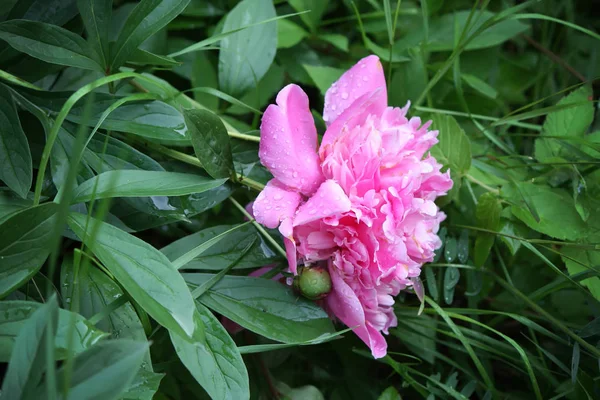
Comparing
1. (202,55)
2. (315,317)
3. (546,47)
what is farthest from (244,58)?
(546,47)

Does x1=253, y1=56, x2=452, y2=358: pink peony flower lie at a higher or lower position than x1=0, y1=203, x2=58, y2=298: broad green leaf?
lower

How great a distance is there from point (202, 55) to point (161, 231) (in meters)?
0.26

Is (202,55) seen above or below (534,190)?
above

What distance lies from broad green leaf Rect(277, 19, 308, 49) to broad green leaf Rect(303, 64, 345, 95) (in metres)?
0.07

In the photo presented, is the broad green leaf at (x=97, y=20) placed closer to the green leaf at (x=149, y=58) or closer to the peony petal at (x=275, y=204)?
the green leaf at (x=149, y=58)

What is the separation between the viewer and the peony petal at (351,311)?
0.53 meters

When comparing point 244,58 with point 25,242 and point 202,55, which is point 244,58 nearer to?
point 202,55

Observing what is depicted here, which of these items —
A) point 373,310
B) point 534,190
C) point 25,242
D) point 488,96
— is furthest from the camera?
point 488,96

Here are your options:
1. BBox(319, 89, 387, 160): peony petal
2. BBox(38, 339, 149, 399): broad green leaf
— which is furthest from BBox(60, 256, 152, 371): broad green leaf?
BBox(319, 89, 387, 160): peony petal

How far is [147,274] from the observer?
434mm

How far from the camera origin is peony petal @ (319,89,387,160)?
0.54 metres

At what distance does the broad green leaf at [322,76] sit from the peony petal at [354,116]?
0.19 metres

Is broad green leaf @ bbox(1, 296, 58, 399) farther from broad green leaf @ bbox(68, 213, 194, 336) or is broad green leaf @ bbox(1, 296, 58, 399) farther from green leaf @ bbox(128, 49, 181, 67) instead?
green leaf @ bbox(128, 49, 181, 67)

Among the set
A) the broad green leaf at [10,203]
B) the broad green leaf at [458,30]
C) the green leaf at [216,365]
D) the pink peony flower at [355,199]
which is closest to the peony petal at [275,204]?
the pink peony flower at [355,199]
